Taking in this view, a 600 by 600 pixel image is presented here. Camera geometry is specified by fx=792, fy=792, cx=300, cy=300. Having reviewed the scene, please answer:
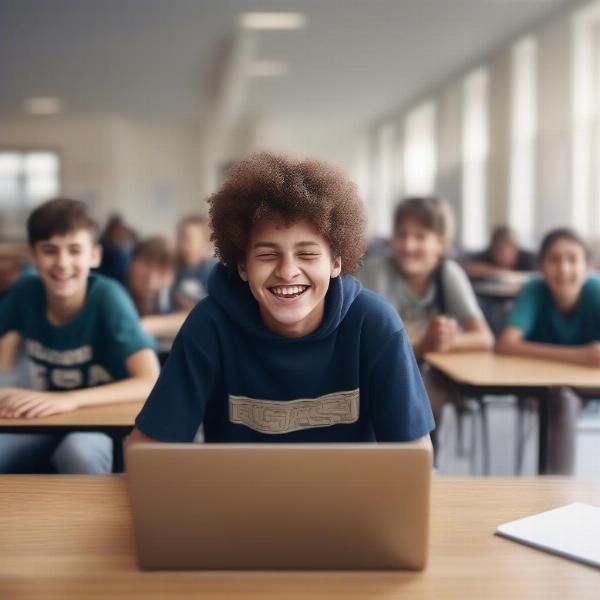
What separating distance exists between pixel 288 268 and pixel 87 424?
74 cm

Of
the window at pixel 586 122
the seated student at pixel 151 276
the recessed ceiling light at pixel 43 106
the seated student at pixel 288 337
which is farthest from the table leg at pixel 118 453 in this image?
the recessed ceiling light at pixel 43 106

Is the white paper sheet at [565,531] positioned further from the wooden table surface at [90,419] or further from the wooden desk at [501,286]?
the wooden desk at [501,286]

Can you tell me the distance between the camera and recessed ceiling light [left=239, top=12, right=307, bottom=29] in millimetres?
7250

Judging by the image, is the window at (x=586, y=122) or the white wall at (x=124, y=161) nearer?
the window at (x=586, y=122)

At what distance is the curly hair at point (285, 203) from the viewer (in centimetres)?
130

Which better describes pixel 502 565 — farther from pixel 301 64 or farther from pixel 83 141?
pixel 83 141

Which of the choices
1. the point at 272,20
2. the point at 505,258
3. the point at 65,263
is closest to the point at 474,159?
the point at 272,20

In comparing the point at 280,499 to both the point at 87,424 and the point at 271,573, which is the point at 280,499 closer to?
the point at 271,573

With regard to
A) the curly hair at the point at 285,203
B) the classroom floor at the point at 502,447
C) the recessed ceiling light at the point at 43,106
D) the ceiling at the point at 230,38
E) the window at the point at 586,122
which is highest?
the recessed ceiling light at the point at 43,106

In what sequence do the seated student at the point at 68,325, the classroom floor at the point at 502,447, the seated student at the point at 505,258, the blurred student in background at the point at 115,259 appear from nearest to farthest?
1. the seated student at the point at 68,325
2. the classroom floor at the point at 502,447
3. the blurred student in background at the point at 115,259
4. the seated student at the point at 505,258

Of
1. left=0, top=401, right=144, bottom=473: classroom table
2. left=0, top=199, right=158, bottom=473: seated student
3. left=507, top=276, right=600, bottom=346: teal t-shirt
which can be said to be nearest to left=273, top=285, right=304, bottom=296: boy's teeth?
left=0, top=401, right=144, bottom=473: classroom table

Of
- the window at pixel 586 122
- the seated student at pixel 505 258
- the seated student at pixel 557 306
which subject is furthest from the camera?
the window at pixel 586 122

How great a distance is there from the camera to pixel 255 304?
1.43 metres

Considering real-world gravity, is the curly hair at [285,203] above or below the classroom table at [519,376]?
above
